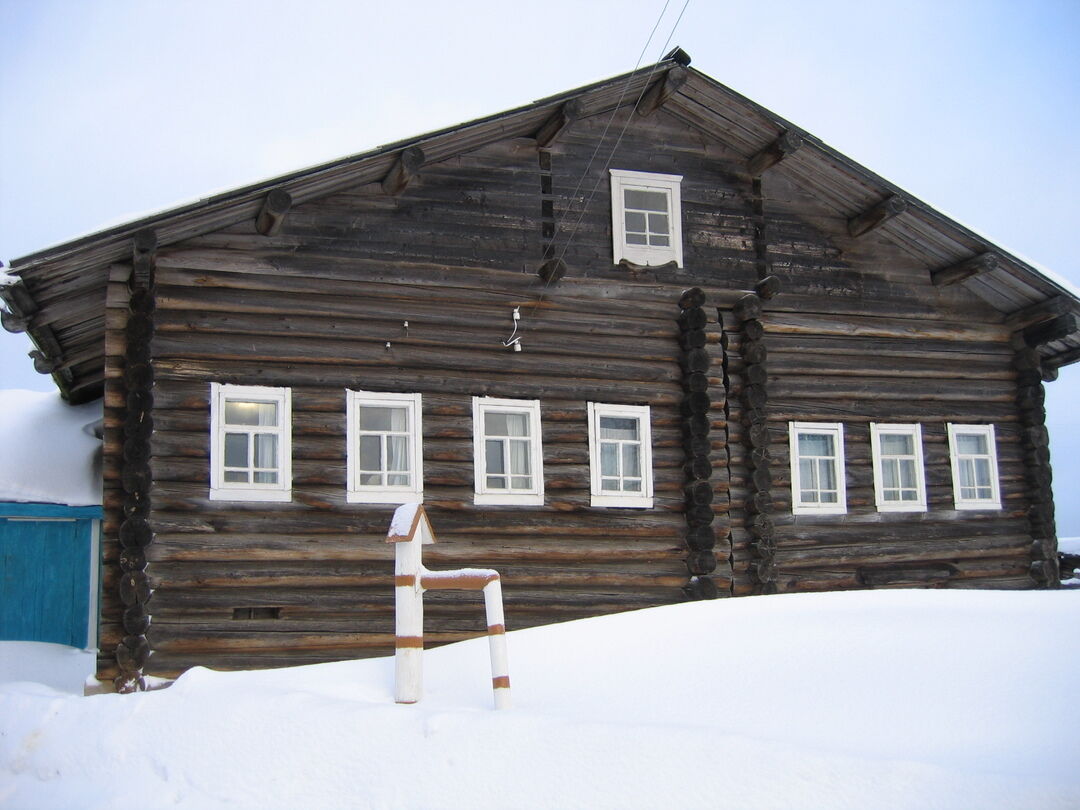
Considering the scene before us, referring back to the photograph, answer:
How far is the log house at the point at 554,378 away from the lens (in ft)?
38.7

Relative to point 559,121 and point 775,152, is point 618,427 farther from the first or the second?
point 775,152

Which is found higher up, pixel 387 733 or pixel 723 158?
pixel 723 158

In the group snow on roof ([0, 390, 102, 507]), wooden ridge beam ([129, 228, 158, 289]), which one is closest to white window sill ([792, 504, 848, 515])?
wooden ridge beam ([129, 228, 158, 289])

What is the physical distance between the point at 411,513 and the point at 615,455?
19.8 feet

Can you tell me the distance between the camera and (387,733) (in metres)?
7.02

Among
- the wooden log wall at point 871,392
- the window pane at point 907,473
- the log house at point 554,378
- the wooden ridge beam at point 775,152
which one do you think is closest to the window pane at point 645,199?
the log house at point 554,378

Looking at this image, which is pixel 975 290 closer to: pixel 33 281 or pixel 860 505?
pixel 860 505

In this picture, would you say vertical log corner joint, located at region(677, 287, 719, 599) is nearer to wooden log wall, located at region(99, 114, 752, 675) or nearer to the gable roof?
wooden log wall, located at region(99, 114, 752, 675)

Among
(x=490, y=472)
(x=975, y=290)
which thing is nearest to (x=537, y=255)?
(x=490, y=472)

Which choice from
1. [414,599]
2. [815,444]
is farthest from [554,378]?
[414,599]

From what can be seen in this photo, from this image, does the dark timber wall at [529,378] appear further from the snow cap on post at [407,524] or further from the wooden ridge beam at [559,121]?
the snow cap on post at [407,524]

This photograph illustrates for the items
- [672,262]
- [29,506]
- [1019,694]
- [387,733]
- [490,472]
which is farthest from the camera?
[29,506]

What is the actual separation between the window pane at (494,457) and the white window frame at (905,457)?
18.1 feet

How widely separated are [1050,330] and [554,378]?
25.3 feet
